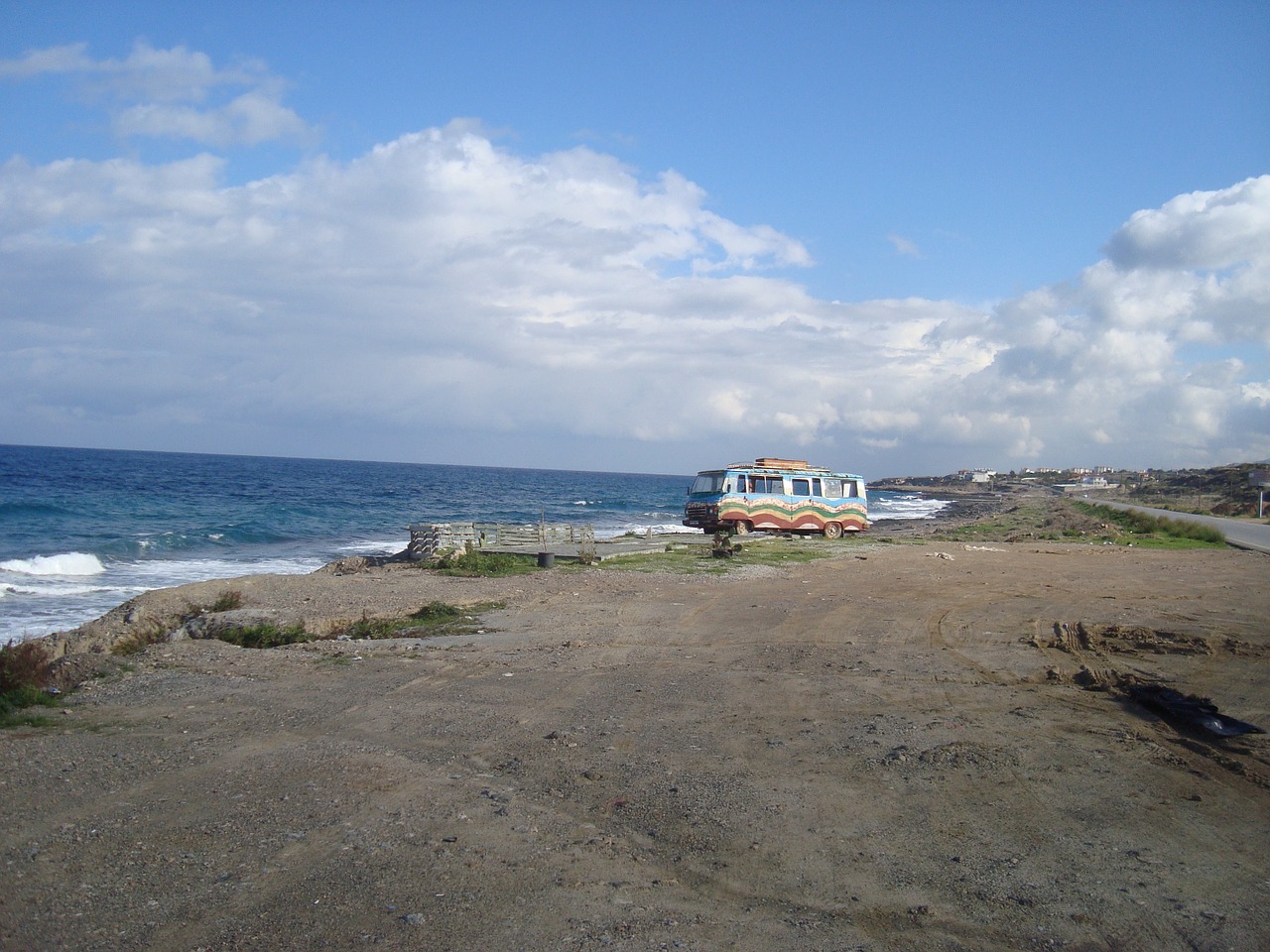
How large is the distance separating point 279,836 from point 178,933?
110 centimetres

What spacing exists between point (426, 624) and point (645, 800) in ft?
27.6

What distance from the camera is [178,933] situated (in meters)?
4.25

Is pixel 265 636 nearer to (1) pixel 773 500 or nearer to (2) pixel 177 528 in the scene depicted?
(1) pixel 773 500

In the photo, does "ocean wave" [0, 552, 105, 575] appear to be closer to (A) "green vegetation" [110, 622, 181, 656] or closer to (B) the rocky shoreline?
(A) "green vegetation" [110, 622, 181, 656]

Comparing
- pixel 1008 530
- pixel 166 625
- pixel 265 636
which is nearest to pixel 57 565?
pixel 166 625

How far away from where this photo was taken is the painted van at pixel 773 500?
29.5 meters

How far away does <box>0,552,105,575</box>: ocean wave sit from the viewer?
2448 cm

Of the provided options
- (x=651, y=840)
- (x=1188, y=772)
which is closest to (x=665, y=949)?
(x=651, y=840)

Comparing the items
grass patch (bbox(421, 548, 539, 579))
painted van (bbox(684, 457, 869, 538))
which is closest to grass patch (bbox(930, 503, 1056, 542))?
painted van (bbox(684, 457, 869, 538))

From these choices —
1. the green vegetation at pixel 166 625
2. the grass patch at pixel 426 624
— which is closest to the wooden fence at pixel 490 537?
the green vegetation at pixel 166 625

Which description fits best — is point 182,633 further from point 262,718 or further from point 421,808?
point 421,808

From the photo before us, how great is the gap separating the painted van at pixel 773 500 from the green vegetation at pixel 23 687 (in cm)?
2236

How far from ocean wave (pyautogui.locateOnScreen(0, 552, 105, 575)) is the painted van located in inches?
763

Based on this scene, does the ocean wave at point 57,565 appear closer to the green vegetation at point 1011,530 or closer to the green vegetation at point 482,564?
the green vegetation at point 482,564
